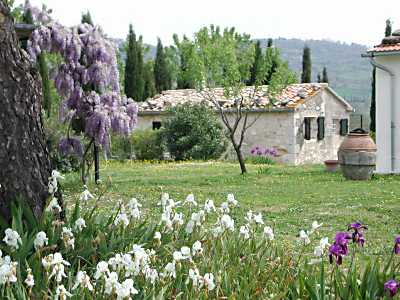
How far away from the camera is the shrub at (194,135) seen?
26.2m

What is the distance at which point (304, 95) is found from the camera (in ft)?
96.9

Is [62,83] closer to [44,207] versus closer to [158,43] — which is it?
[44,207]

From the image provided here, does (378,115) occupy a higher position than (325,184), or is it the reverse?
(378,115)

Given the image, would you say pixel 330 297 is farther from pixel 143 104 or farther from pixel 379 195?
pixel 143 104

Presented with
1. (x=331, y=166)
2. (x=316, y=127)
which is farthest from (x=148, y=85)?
(x=331, y=166)

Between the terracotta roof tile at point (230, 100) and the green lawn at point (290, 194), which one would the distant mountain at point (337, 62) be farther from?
the green lawn at point (290, 194)

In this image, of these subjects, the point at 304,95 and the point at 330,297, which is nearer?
the point at 330,297

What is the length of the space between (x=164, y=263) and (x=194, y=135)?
73.0 ft

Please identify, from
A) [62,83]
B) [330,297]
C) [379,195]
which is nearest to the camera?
[330,297]

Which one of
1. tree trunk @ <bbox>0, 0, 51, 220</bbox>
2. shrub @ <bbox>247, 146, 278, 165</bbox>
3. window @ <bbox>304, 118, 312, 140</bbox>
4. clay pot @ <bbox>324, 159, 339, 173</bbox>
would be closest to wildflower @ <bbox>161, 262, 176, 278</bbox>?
tree trunk @ <bbox>0, 0, 51, 220</bbox>

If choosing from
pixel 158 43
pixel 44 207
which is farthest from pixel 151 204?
pixel 158 43

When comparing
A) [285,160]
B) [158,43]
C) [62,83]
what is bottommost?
[285,160]

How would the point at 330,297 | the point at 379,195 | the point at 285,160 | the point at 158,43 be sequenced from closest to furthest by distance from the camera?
the point at 330,297 → the point at 379,195 → the point at 285,160 → the point at 158,43

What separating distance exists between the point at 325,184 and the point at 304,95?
15231mm
